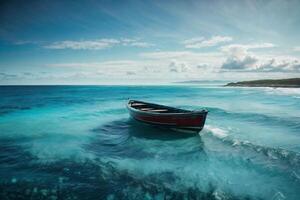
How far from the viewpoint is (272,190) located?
7.26m

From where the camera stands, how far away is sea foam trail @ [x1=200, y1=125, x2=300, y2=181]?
28.7 feet

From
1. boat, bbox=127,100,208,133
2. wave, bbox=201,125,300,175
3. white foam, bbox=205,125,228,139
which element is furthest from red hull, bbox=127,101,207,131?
wave, bbox=201,125,300,175

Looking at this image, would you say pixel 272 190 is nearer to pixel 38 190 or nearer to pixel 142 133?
pixel 38 190

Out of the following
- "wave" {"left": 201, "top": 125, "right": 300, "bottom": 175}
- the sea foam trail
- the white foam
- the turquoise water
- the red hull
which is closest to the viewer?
the turquoise water

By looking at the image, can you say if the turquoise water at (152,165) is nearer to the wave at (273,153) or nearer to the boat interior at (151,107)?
the wave at (273,153)

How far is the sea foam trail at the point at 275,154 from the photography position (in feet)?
28.7

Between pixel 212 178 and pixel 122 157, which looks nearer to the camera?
pixel 212 178

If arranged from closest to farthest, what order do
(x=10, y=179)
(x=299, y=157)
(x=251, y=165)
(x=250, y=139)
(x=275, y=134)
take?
(x=10, y=179) → (x=251, y=165) → (x=299, y=157) → (x=250, y=139) → (x=275, y=134)

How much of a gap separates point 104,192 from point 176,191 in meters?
A: 2.44

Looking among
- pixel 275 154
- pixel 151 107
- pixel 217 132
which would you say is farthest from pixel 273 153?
pixel 151 107

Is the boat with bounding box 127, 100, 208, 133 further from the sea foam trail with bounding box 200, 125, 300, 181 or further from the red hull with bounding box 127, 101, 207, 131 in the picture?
the sea foam trail with bounding box 200, 125, 300, 181

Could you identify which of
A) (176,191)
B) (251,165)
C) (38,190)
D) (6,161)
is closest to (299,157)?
(251,165)

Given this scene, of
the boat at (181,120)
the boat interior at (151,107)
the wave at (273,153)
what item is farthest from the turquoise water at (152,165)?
the boat interior at (151,107)

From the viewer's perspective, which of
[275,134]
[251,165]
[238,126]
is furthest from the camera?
[238,126]
